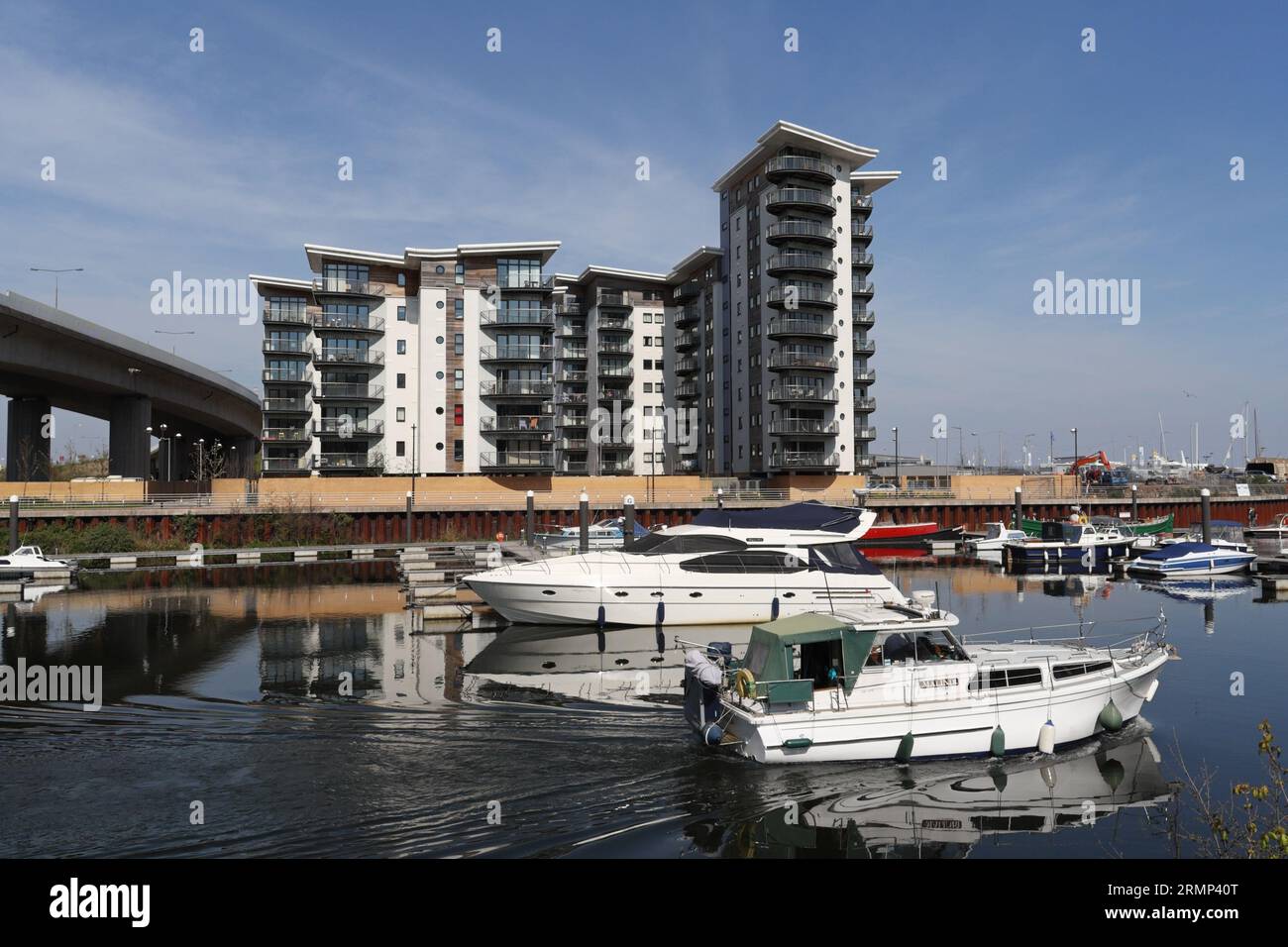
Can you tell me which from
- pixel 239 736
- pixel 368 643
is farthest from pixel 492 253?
pixel 239 736

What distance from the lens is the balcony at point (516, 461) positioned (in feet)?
247

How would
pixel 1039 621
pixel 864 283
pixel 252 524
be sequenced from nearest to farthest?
pixel 1039 621 → pixel 252 524 → pixel 864 283

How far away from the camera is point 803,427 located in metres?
77.5

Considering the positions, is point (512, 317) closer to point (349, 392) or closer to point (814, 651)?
point (349, 392)

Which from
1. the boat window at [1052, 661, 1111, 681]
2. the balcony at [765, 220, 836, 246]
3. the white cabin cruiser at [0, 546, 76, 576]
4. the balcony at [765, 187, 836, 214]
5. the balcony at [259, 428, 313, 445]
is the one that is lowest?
the boat window at [1052, 661, 1111, 681]

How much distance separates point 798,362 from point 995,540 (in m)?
25.1

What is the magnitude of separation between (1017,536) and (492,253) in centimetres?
5050

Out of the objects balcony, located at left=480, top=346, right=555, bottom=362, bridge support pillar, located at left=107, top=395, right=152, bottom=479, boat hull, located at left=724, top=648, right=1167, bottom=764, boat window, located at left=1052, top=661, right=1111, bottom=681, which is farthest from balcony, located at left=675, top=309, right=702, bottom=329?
boat hull, located at left=724, top=648, right=1167, bottom=764

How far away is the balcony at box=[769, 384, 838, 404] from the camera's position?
254ft

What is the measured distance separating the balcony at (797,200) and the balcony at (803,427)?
19.2 metres

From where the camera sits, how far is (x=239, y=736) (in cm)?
1595

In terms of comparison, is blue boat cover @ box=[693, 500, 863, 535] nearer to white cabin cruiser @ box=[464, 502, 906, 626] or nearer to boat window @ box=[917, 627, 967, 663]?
white cabin cruiser @ box=[464, 502, 906, 626]

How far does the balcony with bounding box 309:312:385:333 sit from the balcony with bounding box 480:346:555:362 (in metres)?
10.6
